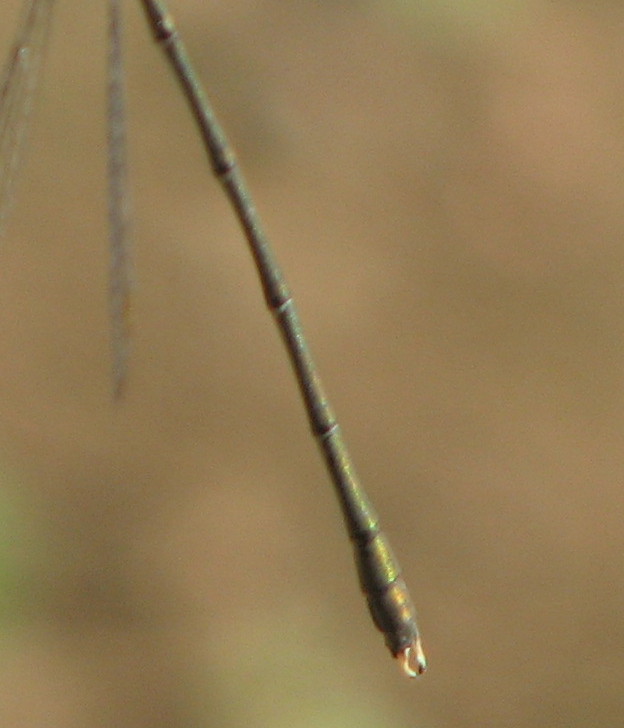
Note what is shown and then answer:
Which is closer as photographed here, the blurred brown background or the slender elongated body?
the slender elongated body

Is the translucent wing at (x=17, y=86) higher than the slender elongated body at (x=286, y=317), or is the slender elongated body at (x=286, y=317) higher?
the translucent wing at (x=17, y=86)

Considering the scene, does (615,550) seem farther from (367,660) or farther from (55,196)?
(55,196)

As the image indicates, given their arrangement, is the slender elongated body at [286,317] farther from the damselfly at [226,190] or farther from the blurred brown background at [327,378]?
the blurred brown background at [327,378]

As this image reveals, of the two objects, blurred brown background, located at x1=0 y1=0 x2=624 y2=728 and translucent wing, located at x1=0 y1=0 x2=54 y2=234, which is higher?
translucent wing, located at x1=0 y1=0 x2=54 y2=234

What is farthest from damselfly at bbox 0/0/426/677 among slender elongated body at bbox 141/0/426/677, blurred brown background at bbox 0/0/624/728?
blurred brown background at bbox 0/0/624/728

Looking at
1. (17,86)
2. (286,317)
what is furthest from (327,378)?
(17,86)

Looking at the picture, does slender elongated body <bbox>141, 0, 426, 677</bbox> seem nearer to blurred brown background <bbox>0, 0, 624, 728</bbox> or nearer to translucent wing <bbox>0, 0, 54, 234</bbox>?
translucent wing <bbox>0, 0, 54, 234</bbox>

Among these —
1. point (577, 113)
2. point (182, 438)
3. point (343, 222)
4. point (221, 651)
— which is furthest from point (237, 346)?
point (577, 113)

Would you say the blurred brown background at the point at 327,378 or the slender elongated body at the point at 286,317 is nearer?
the slender elongated body at the point at 286,317

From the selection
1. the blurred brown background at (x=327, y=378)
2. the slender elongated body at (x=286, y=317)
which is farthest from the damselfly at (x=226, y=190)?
the blurred brown background at (x=327, y=378)
